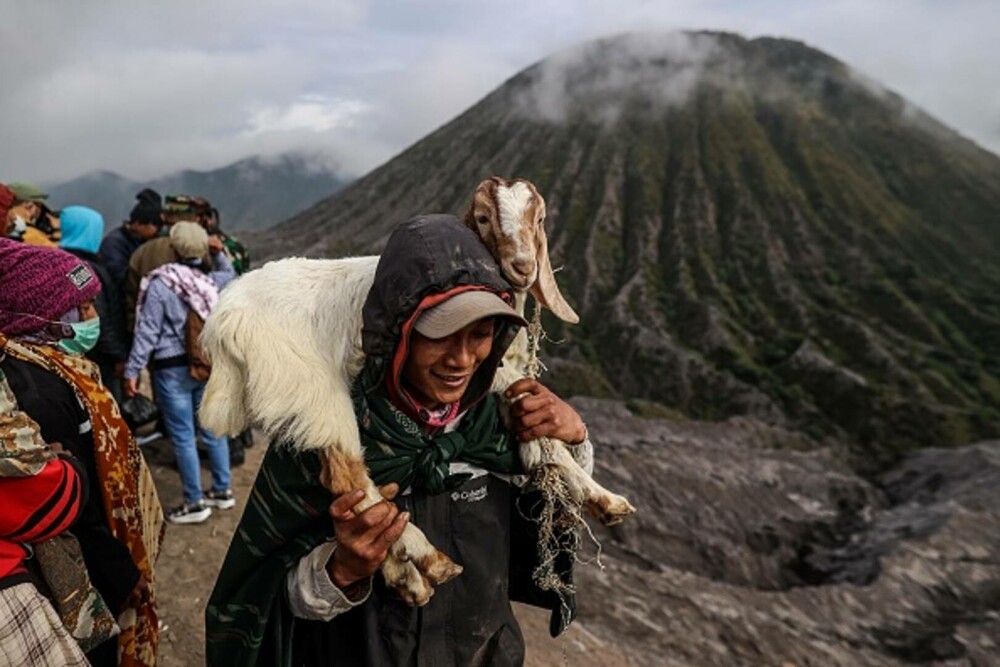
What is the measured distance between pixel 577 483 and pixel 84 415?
210cm

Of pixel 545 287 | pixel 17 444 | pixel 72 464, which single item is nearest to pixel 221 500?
pixel 72 464

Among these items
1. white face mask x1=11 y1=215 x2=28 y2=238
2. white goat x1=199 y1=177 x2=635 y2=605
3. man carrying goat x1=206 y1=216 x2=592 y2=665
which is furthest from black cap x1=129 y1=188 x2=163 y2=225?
man carrying goat x1=206 y1=216 x2=592 y2=665

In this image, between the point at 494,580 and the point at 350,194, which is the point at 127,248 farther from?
the point at 350,194

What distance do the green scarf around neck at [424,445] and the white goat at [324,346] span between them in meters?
0.07

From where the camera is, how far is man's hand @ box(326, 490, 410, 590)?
153cm

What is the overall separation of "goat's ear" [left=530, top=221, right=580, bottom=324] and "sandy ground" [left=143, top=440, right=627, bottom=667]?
2448mm

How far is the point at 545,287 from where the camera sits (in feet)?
6.08

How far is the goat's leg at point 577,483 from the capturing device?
1.95m

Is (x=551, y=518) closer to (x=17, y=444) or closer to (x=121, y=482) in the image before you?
(x=17, y=444)

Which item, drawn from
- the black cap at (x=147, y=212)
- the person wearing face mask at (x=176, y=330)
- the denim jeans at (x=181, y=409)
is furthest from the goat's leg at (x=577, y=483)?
the black cap at (x=147, y=212)

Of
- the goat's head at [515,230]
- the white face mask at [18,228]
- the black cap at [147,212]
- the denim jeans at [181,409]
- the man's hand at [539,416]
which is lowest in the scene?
the denim jeans at [181,409]

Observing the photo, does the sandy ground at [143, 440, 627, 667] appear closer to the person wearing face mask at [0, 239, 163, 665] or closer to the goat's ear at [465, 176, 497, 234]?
the person wearing face mask at [0, 239, 163, 665]

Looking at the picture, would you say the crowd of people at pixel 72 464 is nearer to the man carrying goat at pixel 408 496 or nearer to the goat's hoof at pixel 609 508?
the man carrying goat at pixel 408 496

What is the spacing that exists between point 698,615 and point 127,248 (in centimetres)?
816
